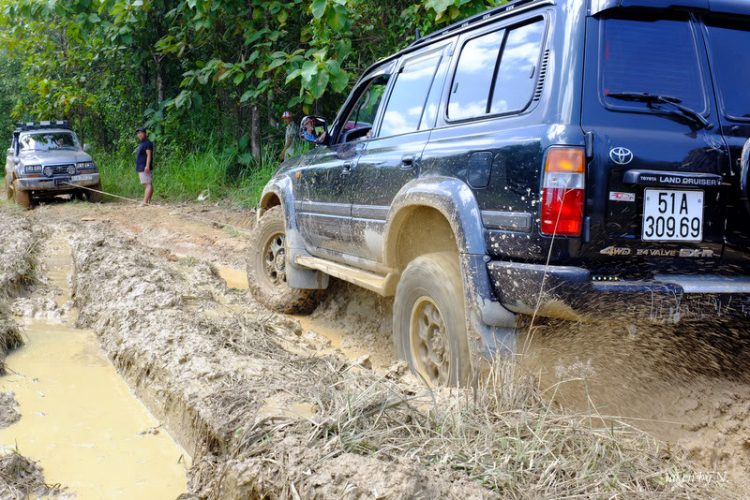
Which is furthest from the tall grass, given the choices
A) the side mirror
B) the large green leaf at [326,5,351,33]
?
the side mirror

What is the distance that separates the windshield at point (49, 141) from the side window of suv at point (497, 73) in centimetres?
1400

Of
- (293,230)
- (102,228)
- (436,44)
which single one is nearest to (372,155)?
(436,44)

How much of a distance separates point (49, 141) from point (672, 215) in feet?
50.9

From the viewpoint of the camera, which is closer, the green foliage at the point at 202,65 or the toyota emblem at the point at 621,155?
the toyota emblem at the point at 621,155

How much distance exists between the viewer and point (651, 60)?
2.79m

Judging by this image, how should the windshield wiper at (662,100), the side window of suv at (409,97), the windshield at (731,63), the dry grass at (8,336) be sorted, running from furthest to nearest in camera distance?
the dry grass at (8,336), the side window of suv at (409,97), the windshield at (731,63), the windshield wiper at (662,100)

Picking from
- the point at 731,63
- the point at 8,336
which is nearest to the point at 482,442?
the point at 731,63

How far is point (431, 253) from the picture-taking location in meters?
3.52

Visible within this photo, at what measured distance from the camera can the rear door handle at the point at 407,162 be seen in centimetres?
359

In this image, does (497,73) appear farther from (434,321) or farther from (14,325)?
(14,325)

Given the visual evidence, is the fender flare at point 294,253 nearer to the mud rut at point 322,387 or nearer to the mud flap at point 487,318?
the mud rut at point 322,387

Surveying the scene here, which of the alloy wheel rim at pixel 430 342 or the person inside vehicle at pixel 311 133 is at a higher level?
the person inside vehicle at pixel 311 133

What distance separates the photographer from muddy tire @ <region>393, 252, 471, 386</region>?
308 cm

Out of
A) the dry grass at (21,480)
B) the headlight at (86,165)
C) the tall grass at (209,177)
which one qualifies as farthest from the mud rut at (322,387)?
the headlight at (86,165)
